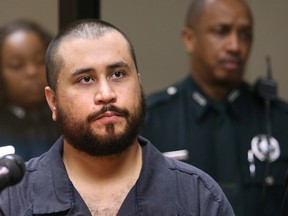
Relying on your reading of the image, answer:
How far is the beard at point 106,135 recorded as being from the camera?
2648 mm

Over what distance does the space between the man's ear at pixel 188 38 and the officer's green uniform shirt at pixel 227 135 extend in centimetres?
16

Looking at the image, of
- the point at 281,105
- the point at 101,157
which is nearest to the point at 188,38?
the point at 281,105

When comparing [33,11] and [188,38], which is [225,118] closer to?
[188,38]

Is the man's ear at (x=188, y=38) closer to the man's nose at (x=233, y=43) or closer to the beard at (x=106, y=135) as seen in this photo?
the man's nose at (x=233, y=43)

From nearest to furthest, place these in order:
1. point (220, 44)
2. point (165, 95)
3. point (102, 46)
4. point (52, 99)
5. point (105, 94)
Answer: point (105, 94) < point (102, 46) < point (52, 99) < point (220, 44) < point (165, 95)

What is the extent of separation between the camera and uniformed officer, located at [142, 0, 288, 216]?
3.68 m

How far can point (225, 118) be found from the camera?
3766mm

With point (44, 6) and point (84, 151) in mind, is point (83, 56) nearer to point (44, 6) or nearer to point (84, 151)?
point (84, 151)

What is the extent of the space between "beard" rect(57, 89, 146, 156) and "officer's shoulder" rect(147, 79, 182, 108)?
1007 millimetres

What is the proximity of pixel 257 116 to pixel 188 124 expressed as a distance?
336 mm

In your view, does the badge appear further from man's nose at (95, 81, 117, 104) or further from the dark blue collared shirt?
man's nose at (95, 81, 117, 104)

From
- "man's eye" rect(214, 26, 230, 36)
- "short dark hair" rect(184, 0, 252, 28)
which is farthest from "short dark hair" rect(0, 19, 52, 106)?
"man's eye" rect(214, 26, 230, 36)

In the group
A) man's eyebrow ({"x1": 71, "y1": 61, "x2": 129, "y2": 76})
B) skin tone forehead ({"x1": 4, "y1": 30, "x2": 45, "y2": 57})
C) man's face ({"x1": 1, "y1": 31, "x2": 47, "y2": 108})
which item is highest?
man's eyebrow ({"x1": 71, "y1": 61, "x2": 129, "y2": 76})

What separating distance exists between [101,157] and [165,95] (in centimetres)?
109
